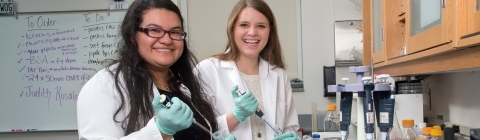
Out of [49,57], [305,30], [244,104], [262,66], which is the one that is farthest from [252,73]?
[49,57]

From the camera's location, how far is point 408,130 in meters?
1.23

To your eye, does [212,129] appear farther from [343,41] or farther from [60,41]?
[60,41]

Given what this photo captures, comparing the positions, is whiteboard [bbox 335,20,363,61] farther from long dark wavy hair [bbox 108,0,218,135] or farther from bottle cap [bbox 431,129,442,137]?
long dark wavy hair [bbox 108,0,218,135]

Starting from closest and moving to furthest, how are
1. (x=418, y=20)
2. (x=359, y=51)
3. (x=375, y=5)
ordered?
1. (x=418, y=20)
2. (x=375, y=5)
3. (x=359, y=51)

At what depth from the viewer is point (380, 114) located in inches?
36.3

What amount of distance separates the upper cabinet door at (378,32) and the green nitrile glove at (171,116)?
3.51 ft

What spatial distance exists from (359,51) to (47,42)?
2252 millimetres

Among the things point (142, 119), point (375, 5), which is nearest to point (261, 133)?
point (142, 119)

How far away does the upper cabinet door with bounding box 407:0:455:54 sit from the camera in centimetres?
86

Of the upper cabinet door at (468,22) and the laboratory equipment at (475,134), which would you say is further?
the laboratory equipment at (475,134)

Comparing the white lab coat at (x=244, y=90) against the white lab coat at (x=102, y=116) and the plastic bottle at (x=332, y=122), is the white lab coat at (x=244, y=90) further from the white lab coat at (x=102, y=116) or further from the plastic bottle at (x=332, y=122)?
the plastic bottle at (x=332, y=122)

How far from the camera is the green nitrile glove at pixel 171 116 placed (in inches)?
34.4

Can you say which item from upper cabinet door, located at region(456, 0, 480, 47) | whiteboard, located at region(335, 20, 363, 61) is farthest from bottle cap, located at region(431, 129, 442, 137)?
whiteboard, located at region(335, 20, 363, 61)

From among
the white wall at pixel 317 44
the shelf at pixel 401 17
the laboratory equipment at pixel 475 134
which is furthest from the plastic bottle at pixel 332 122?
the laboratory equipment at pixel 475 134
